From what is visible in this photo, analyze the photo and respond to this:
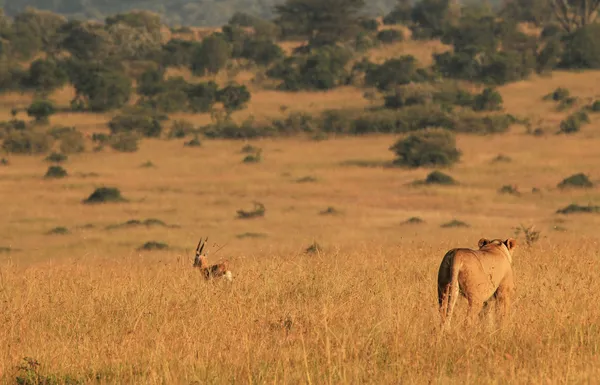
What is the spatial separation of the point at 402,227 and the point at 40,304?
19.0m

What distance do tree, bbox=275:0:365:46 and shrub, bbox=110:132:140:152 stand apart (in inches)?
1328

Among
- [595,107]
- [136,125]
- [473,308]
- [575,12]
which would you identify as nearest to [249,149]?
[136,125]

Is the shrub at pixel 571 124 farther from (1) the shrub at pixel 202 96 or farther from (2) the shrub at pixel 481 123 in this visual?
(1) the shrub at pixel 202 96

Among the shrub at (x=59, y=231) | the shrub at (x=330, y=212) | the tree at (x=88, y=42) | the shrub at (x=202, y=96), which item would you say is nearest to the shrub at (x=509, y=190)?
the shrub at (x=330, y=212)

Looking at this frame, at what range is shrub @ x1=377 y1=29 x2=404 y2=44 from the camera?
80750 mm

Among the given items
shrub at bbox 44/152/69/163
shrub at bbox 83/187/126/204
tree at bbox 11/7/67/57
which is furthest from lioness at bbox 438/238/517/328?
tree at bbox 11/7/67/57

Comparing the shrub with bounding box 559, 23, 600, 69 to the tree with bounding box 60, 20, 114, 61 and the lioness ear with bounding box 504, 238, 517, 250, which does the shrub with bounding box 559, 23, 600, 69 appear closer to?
the tree with bounding box 60, 20, 114, 61

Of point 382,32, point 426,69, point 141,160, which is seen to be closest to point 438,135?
point 141,160

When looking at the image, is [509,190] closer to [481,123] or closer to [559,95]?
[481,123]

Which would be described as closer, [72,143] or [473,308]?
[473,308]

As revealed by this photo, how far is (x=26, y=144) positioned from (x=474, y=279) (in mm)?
41617

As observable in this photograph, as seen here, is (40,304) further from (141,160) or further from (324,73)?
(324,73)

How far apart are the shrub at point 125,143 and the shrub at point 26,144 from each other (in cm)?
308

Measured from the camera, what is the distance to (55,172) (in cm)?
3919
